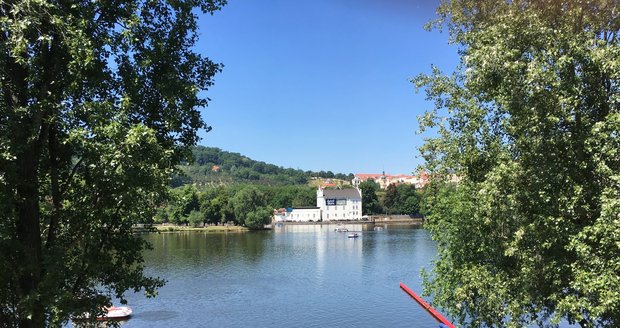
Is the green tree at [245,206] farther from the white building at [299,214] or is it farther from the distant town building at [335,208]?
the distant town building at [335,208]

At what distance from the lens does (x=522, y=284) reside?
11719mm

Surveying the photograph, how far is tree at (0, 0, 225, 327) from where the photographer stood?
8359 millimetres

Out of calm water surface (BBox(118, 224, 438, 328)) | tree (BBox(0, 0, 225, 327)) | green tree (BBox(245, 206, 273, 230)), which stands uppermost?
tree (BBox(0, 0, 225, 327))

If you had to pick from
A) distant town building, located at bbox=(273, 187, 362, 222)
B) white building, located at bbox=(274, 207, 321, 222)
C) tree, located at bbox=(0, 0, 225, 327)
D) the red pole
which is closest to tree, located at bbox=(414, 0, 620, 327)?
tree, located at bbox=(0, 0, 225, 327)

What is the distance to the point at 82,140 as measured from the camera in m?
8.22

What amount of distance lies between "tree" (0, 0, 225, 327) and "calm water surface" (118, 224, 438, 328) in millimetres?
24702

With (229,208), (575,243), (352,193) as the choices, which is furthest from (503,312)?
(352,193)

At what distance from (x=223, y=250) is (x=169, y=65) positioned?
7353 cm

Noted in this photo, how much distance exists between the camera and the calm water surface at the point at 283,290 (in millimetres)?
34375

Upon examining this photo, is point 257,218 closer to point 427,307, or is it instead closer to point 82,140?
point 427,307

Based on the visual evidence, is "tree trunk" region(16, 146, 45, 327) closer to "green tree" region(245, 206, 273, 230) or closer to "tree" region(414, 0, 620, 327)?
"tree" region(414, 0, 620, 327)

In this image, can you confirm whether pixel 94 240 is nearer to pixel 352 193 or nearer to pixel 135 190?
pixel 135 190

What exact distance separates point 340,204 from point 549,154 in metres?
183

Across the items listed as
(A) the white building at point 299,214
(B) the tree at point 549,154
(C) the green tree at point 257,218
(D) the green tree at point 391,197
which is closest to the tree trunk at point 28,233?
(B) the tree at point 549,154
